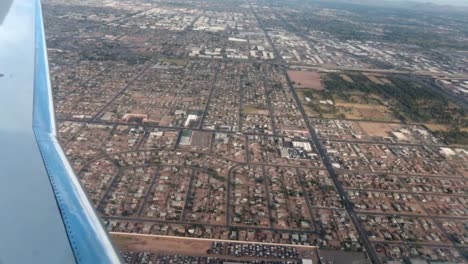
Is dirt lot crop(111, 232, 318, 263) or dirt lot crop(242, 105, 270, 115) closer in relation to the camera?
dirt lot crop(111, 232, 318, 263)

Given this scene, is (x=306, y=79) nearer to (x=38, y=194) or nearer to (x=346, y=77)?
(x=346, y=77)

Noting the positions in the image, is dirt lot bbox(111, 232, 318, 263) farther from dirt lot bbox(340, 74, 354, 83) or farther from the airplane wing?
dirt lot bbox(340, 74, 354, 83)

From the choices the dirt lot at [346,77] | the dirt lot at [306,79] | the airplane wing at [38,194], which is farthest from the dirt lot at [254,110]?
the airplane wing at [38,194]

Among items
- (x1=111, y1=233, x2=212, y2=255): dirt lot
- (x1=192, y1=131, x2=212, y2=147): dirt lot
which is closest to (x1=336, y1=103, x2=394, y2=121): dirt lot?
(x1=192, y1=131, x2=212, y2=147): dirt lot

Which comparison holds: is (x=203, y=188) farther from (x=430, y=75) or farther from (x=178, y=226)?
(x=430, y=75)

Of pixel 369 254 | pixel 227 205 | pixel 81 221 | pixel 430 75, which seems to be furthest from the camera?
pixel 430 75

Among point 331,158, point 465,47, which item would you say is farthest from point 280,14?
point 331,158
